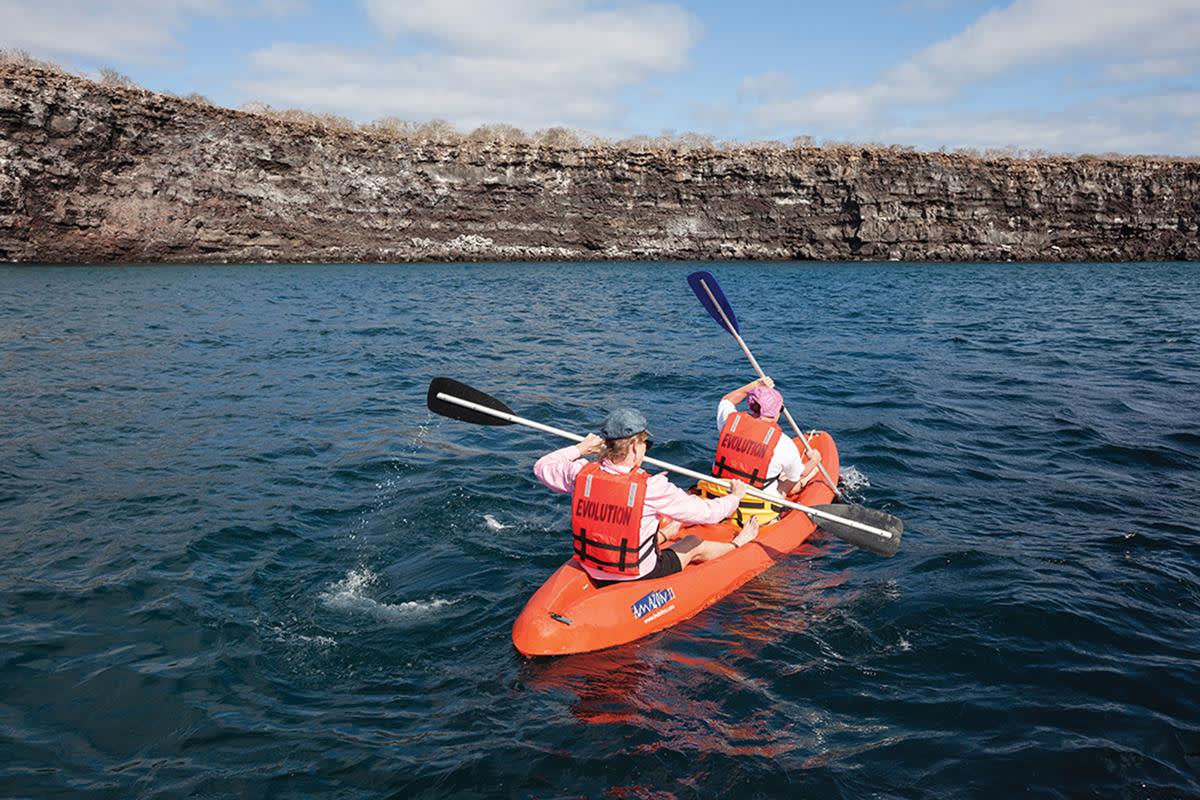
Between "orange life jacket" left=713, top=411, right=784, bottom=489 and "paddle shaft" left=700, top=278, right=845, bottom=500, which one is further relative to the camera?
"paddle shaft" left=700, top=278, right=845, bottom=500

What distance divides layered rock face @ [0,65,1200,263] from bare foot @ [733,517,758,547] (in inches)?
1600

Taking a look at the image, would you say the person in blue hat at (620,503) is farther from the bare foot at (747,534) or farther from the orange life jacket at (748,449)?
the orange life jacket at (748,449)

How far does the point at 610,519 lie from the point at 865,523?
9.12ft

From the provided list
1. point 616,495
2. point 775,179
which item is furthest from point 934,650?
point 775,179

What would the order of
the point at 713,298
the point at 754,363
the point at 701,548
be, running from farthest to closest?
the point at 713,298, the point at 754,363, the point at 701,548

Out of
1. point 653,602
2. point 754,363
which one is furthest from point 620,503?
point 754,363

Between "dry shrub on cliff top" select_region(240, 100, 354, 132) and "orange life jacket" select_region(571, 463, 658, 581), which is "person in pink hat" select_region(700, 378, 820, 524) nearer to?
"orange life jacket" select_region(571, 463, 658, 581)

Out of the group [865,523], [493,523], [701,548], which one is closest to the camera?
[701,548]

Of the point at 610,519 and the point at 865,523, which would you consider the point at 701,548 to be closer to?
the point at 610,519

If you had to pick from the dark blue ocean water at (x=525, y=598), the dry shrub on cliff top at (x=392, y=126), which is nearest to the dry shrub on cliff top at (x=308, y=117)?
the dry shrub on cliff top at (x=392, y=126)

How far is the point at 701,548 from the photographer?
21.6 feet

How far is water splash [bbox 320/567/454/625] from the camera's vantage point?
232 inches

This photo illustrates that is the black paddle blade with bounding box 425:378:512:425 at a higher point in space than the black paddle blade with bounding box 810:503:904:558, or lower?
higher

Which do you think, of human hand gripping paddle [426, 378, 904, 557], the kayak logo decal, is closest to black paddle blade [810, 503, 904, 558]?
human hand gripping paddle [426, 378, 904, 557]
